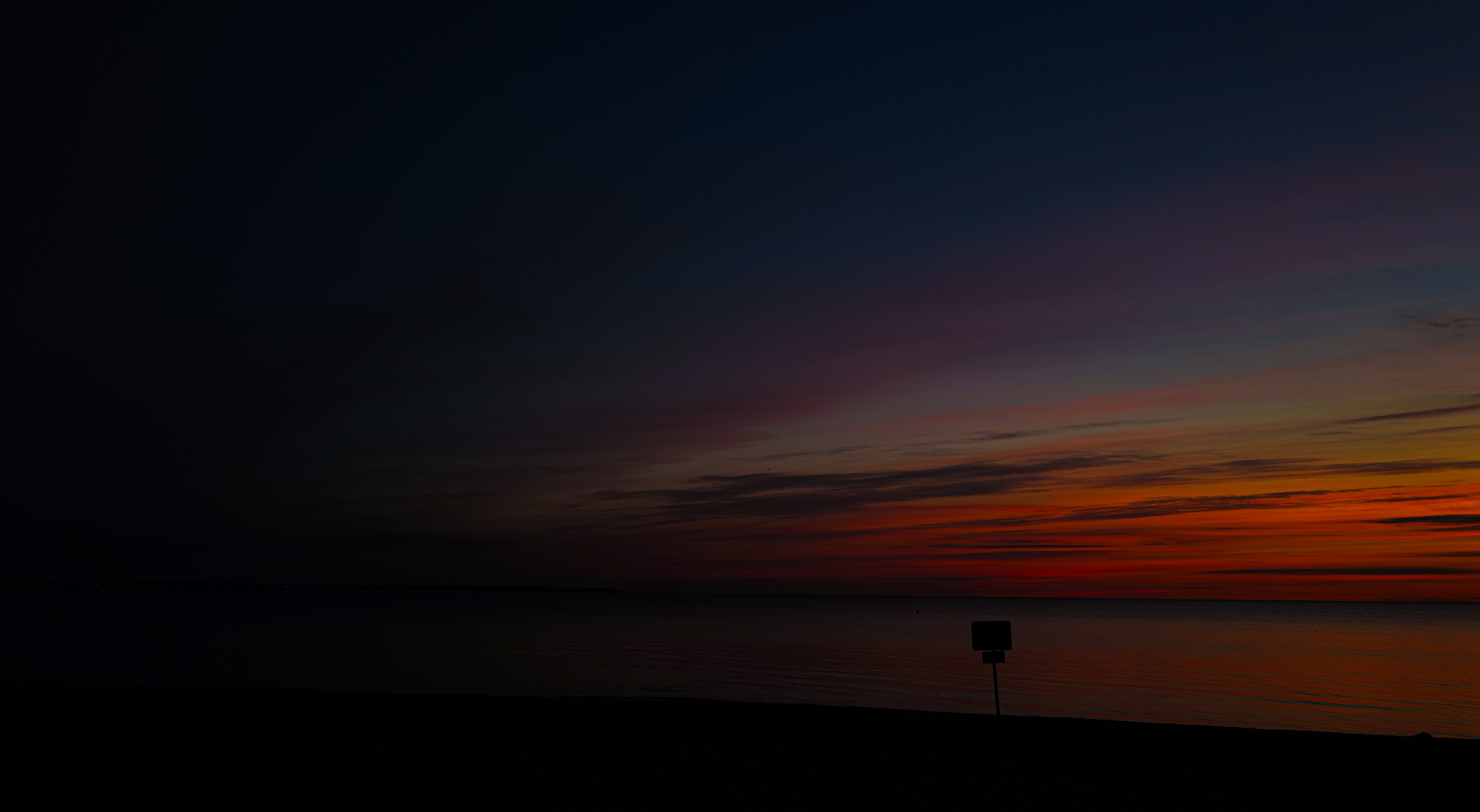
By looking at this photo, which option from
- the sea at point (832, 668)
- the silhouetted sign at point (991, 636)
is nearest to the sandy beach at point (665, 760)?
the silhouetted sign at point (991, 636)

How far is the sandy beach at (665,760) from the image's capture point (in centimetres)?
1268

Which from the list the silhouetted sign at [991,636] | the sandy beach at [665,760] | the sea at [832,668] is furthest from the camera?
the sea at [832,668]

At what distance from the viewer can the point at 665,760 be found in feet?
50.6

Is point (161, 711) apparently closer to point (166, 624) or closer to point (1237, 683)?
point (1237, 683)

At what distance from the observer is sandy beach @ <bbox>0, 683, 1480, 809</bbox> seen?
1268 centimetres

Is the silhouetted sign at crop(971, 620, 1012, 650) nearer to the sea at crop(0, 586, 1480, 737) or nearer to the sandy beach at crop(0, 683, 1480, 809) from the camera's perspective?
the sandy beach at crop(0, 683, 1480, 809)

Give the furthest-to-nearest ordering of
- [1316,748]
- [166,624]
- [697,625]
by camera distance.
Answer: [697,625]
[166,624]
[1316,748]

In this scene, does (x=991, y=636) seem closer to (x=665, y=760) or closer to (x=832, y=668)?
(x=665, y=760)

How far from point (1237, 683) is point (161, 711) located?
141ft

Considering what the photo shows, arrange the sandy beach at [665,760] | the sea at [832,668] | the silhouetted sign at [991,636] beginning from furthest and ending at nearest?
the sea at [832,668] → the silhouetted sign at [991,636] → the sandy beach at [665,760]

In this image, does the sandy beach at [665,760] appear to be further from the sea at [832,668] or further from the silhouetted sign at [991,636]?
the sea at [832,668]

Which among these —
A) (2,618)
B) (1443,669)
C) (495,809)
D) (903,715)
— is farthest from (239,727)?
(2,618)

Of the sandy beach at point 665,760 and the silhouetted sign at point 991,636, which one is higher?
the silhouetted sign at point 991,636

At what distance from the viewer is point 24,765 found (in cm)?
1356
